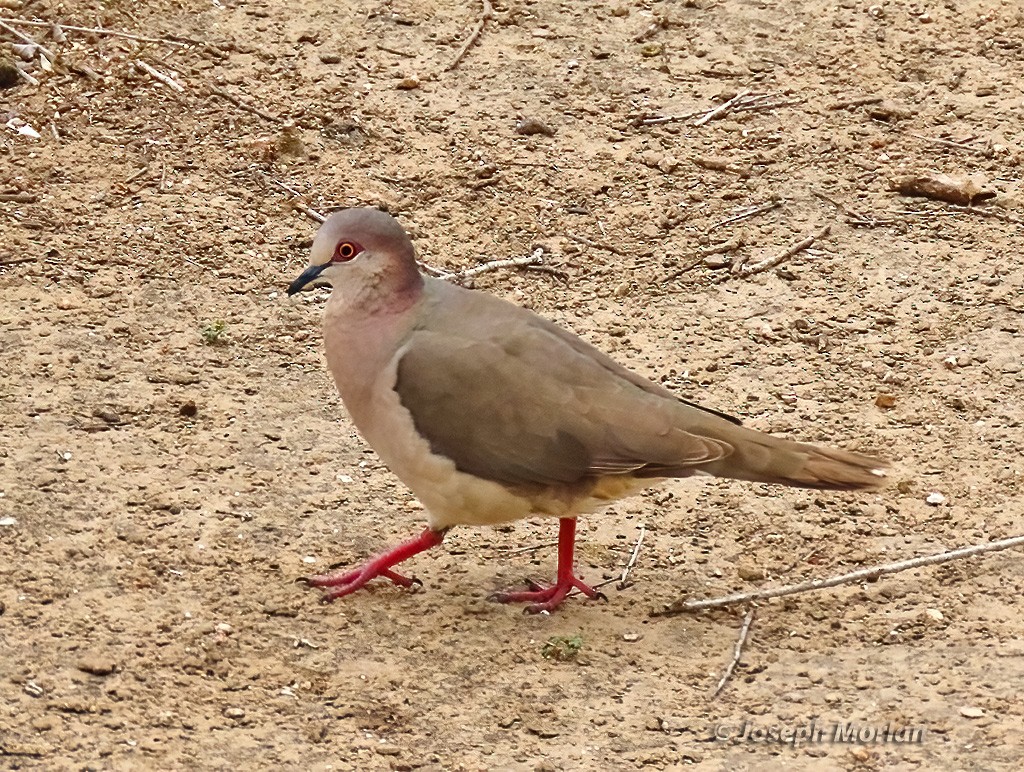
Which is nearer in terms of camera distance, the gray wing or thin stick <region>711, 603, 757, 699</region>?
thin stick <region>711, 603, 757, 699</region>

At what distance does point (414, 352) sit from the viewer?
170 inches

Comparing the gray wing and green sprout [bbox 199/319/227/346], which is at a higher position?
the gray wing

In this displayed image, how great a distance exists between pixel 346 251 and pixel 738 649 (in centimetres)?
156

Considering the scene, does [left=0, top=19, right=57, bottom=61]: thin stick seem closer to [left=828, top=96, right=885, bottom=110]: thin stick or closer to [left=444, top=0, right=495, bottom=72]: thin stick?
[left=444, top=0, right=495, bottom=72]: thin stick

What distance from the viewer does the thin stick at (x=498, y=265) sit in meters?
6.14

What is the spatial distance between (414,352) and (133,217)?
248cm

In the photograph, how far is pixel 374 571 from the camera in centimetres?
447

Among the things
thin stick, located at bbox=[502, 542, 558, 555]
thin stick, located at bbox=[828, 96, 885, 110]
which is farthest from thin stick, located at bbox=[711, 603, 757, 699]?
thin stick, located at bbox=[828, 96, 885, 110]

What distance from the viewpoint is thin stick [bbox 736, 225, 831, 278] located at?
623 cm

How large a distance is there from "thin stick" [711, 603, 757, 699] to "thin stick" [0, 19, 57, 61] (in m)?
4.44

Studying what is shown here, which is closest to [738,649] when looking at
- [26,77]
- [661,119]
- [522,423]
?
[522,423]

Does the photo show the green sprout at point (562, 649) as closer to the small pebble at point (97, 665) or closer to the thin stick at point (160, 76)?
the small pebble at point (97, 665)

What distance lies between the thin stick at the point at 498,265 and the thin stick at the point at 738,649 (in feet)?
7.23

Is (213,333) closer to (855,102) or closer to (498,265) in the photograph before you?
(498,265)
